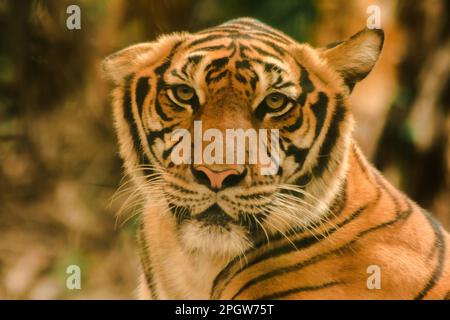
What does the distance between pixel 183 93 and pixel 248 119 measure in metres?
0.28

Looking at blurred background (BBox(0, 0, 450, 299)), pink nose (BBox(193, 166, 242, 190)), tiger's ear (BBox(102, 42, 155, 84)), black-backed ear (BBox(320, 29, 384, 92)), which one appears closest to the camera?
pink nose (BBox(193, 166, 242, 190))

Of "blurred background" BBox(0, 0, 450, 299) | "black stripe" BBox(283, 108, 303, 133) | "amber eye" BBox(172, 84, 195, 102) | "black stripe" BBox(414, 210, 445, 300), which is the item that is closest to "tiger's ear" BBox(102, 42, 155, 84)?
"blurred background" BBox(0, 0, 450, 299)

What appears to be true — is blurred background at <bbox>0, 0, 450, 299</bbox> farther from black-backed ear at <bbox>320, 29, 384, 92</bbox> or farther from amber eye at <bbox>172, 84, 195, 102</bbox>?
amber eye at <bbox>172, 84, 195, 102</bbox>

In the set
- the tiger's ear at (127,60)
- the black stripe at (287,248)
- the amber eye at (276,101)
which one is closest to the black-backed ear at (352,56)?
the amber eye at (276,101)

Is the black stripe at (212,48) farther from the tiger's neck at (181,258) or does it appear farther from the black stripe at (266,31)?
the tiger's neck at (181,258)

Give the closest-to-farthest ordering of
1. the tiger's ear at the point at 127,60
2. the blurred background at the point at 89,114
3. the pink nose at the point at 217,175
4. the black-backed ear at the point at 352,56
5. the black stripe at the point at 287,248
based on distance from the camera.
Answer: the pink nose at the point at 217,175
the black stripe at the point at 287,248
the black-backed ear at the point at 352,56
the tiger's ear at the point at 127,60
the blurred background at the point at 89,114

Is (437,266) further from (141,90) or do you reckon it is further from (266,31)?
(141,90)

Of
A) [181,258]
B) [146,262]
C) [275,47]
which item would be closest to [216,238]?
[181,258]

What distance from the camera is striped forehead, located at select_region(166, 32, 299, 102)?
9.16 feet

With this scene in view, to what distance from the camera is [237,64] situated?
2826 millimetres

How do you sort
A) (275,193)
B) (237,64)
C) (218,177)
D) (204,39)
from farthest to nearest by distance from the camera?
1. (204,39)
2. (237,64)
3. (275,193)
4. (218,177)

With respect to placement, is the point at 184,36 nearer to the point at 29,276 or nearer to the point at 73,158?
the point at 73,158

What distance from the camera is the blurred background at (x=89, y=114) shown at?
126 inches

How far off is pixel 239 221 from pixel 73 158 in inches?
41.7
